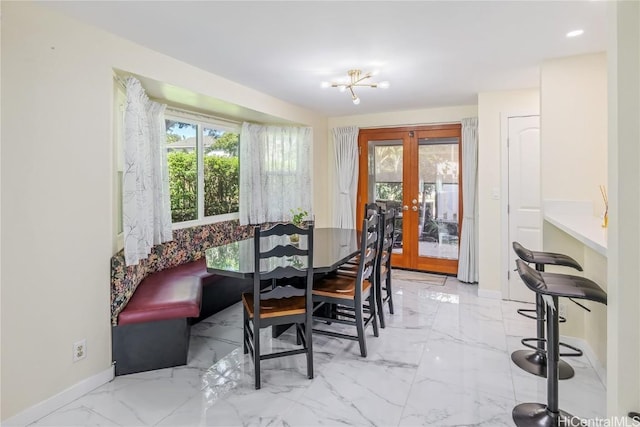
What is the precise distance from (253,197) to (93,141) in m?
2.52

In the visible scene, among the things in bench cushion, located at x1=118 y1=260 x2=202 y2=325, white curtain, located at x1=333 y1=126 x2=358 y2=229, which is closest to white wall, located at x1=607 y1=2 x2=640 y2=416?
bench cushion, located at x1=118 y1=260 x2=202 y2=325

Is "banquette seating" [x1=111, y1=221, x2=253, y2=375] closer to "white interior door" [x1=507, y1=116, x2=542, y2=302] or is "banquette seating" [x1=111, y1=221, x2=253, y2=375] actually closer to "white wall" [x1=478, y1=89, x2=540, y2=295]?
"white wall" [x1=478, y1=89, x2=540, y2=295]

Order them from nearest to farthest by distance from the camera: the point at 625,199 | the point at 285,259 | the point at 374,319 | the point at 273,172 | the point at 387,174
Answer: the point at 625,199 → the point at 285,259 → the point at 374,319 → the point at 273,172 → the point at 387,174

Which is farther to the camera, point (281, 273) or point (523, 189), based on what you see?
point (523, 189)

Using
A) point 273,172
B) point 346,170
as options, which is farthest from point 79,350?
point 346,170

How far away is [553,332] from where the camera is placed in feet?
6.03

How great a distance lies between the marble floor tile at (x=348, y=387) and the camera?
6.52 feet

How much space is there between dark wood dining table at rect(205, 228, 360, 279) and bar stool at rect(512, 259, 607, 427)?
1.21 meters

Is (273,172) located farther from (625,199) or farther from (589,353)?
(625,199)

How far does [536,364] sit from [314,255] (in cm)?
177

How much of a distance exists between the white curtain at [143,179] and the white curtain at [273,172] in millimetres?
1344

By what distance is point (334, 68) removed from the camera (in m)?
3.15

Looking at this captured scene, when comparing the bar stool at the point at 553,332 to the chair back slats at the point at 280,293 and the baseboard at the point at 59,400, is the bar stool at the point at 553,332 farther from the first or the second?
the baseboard at the point at 59,400

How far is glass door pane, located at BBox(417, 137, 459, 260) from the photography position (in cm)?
508
